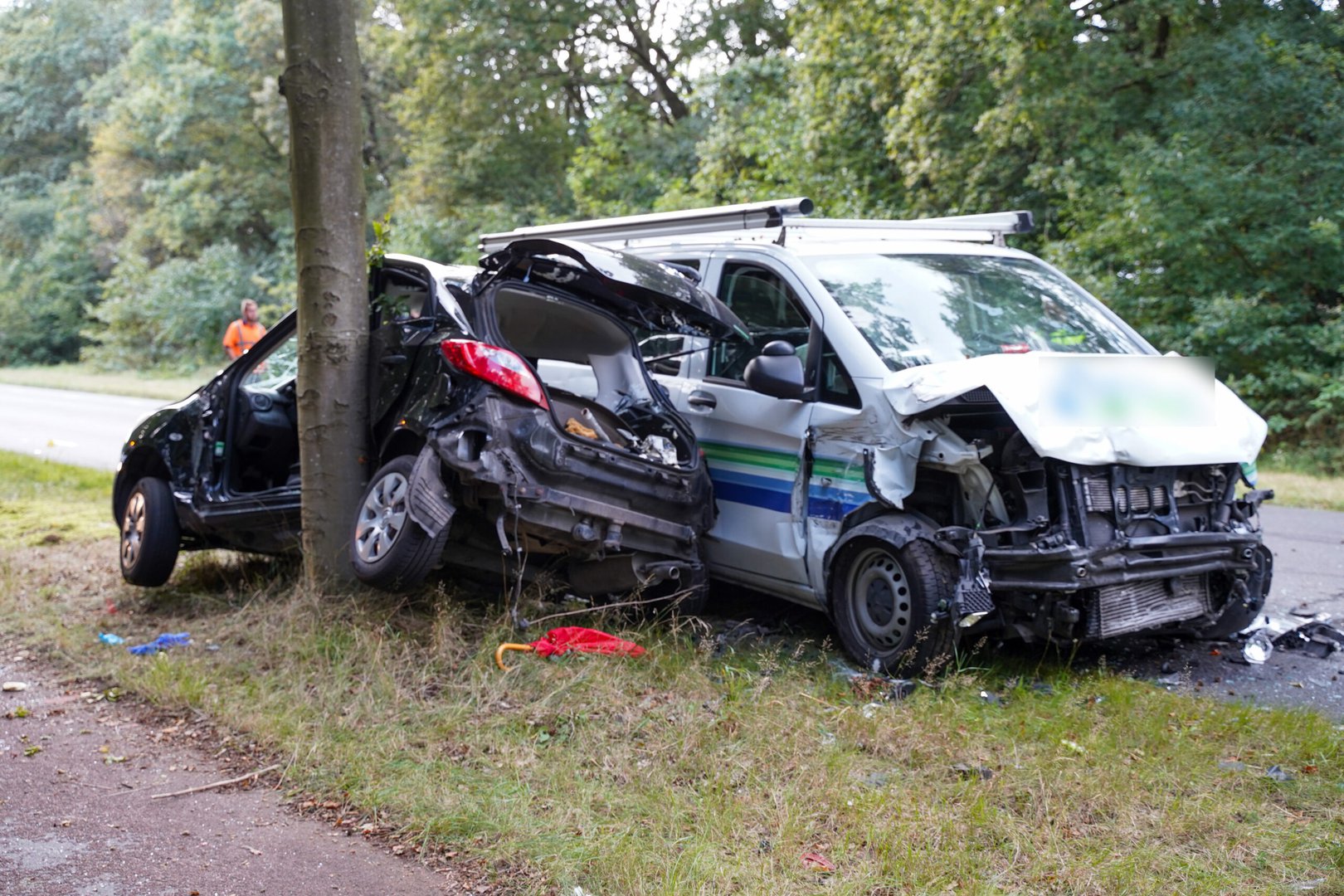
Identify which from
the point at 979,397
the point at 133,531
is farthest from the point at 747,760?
the point at 133,531

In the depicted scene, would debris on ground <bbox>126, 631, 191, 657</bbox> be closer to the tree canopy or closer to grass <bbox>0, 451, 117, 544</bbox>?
grass <bbox>0, 451, 117, 544</bbox>

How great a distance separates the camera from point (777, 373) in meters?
5.95

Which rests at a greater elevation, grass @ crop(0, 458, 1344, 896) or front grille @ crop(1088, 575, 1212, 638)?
front grille @ crop(1088, 575, 1212, 638)

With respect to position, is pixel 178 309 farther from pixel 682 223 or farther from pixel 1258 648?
pixel 1258 648

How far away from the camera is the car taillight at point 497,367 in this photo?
5.66 m

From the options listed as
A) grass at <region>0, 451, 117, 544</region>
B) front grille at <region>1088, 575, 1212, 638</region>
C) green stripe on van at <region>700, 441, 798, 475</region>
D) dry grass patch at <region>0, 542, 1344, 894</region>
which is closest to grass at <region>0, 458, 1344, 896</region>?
dry grass patch at <region>0, 542, 1344, 894</region>

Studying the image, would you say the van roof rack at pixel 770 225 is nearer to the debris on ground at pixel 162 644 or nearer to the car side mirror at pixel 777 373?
the car side mirror at pixel 777 373

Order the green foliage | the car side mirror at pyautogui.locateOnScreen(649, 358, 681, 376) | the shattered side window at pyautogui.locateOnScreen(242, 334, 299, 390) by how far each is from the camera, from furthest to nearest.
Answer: the green foliage → the shattered side window at pyautogui.locateOnScreen(242, 334, 299, 390) → the car side mirror at pyautogui.locateOnScreen(649, 358, 681, 376)

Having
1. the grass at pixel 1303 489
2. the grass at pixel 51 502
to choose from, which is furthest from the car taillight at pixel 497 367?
the grass at pixel 1303 489

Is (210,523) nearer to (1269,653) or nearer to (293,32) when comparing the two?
(293,32)

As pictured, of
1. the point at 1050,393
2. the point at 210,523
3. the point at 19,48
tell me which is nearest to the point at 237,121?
the point at 19,48

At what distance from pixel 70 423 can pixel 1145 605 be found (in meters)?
19.6

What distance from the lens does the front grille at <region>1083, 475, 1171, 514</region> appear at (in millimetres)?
5406

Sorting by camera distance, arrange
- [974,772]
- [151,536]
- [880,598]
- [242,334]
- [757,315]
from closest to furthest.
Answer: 1. [974,772]
2. [880,598]
3. [757,315]
4. [151,536]
5. [242,334]
